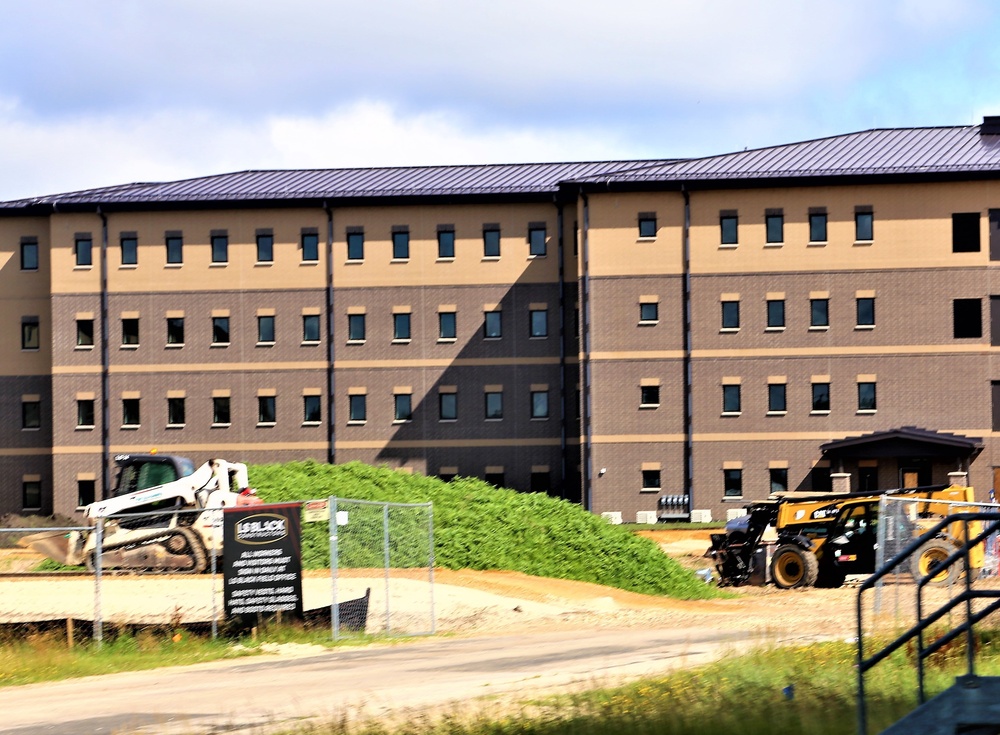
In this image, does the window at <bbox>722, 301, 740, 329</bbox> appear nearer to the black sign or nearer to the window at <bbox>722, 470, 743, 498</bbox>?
the window at <bbox>722, 470, 743, 498</bbox>

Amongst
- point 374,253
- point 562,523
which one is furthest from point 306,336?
point 562,523

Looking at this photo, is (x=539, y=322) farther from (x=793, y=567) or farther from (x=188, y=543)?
(x=188, y=543)

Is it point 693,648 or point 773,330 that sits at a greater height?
point 773,330

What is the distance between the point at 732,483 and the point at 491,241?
14194 millimetres

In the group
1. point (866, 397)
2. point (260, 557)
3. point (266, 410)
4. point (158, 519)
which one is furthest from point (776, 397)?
point (260, 557)

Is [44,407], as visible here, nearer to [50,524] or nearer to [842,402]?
[50,524]

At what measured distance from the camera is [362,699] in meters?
15.6

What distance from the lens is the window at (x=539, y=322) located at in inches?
2490

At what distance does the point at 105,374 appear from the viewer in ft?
210

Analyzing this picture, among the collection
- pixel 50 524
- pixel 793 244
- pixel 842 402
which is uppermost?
pixel 793 244

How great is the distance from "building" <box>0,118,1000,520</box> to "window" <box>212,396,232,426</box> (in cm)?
10

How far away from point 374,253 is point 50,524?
56.3 feet

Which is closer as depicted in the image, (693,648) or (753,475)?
(693,648)

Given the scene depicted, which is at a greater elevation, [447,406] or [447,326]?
[447,326]
